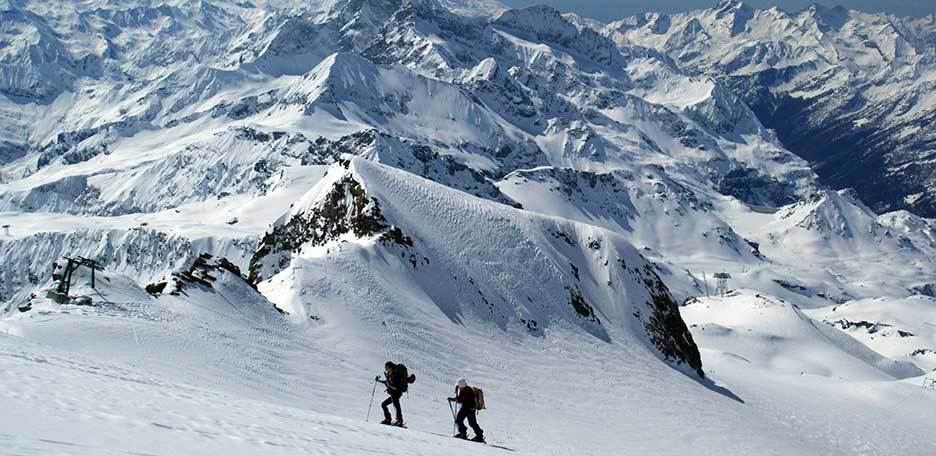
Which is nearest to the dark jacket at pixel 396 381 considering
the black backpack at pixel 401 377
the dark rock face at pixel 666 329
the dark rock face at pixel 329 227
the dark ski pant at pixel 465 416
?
the black backpack at pixel 401 377

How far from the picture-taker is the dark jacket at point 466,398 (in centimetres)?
2722

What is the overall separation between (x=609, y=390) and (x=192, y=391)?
1302 inches

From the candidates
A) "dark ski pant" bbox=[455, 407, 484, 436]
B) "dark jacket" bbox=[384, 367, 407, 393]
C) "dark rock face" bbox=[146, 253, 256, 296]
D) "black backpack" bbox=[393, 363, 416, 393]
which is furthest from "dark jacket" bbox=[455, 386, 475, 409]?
"dark rock face" bbox=[146, 253, 256, 296]

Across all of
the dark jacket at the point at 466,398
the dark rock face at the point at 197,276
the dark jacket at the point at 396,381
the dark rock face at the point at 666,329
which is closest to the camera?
the dark jacket at the point at 466,398

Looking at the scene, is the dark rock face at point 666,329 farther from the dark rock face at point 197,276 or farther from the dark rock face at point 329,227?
the dark rock face at point 197,276

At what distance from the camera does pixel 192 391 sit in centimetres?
2425

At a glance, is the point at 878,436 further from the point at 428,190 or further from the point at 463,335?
the point at 428,190

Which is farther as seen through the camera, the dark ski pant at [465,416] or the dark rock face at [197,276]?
the dark rock face at [197,276]

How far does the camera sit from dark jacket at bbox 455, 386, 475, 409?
89.3 feet

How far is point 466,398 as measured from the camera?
2725 cm

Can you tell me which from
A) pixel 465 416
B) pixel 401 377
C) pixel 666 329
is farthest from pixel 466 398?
pixel 666 329

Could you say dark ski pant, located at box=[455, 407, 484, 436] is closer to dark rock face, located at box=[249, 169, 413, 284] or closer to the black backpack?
the black backpack

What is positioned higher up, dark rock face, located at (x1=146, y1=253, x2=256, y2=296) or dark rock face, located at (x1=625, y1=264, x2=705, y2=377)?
dark rock face, located at (x1=625, y1=264, x2=705, y2=377)

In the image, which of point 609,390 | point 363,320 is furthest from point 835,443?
point 363,320
